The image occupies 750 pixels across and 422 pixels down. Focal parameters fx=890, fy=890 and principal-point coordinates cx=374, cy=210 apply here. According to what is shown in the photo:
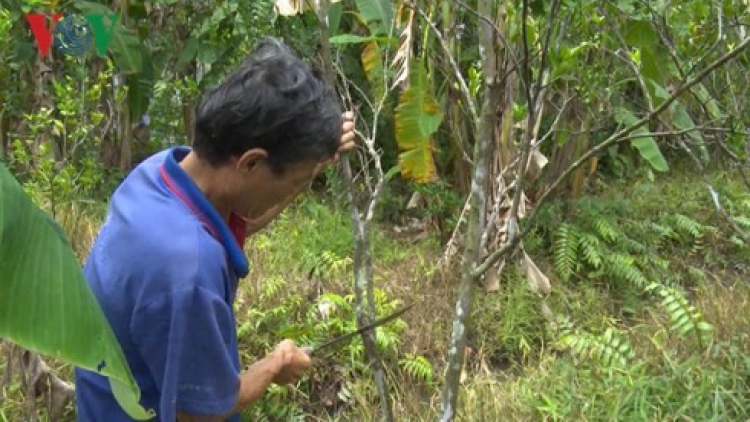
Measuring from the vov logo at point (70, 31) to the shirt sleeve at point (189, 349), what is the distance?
2.26m

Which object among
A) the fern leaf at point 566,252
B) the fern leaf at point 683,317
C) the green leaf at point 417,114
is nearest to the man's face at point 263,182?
the fern leaf at point 683,317

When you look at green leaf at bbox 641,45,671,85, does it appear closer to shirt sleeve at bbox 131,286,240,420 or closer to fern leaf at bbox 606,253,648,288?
fern leaf at bbox 606,253,648,288

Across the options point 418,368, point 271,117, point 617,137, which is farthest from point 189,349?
point 418,368

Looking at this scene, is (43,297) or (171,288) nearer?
(43,297)

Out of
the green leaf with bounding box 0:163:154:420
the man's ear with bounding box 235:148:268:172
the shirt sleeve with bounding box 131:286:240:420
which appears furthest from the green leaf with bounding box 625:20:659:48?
the green leaf with bounding box 0:163:154:420

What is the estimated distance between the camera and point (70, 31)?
3.64 metres

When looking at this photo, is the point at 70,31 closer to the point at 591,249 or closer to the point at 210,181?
the point at 210,181

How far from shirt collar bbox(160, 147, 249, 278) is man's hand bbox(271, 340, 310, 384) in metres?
0.21

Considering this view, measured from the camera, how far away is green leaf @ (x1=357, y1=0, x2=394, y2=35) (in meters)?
3.86

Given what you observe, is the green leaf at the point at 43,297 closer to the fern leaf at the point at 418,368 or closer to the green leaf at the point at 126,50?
the fern leaf at the point at 418,368

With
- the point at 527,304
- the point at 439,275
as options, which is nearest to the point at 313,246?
the point at 439,275

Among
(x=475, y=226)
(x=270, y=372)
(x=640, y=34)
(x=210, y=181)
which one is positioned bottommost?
(x=270, y=372)

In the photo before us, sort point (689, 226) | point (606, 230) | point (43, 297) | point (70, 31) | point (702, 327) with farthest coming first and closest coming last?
point (689, 226)
point (606, 230)
point (70, 31)
point (702, 327)
point (43, 297)

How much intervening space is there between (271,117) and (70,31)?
2.46m
